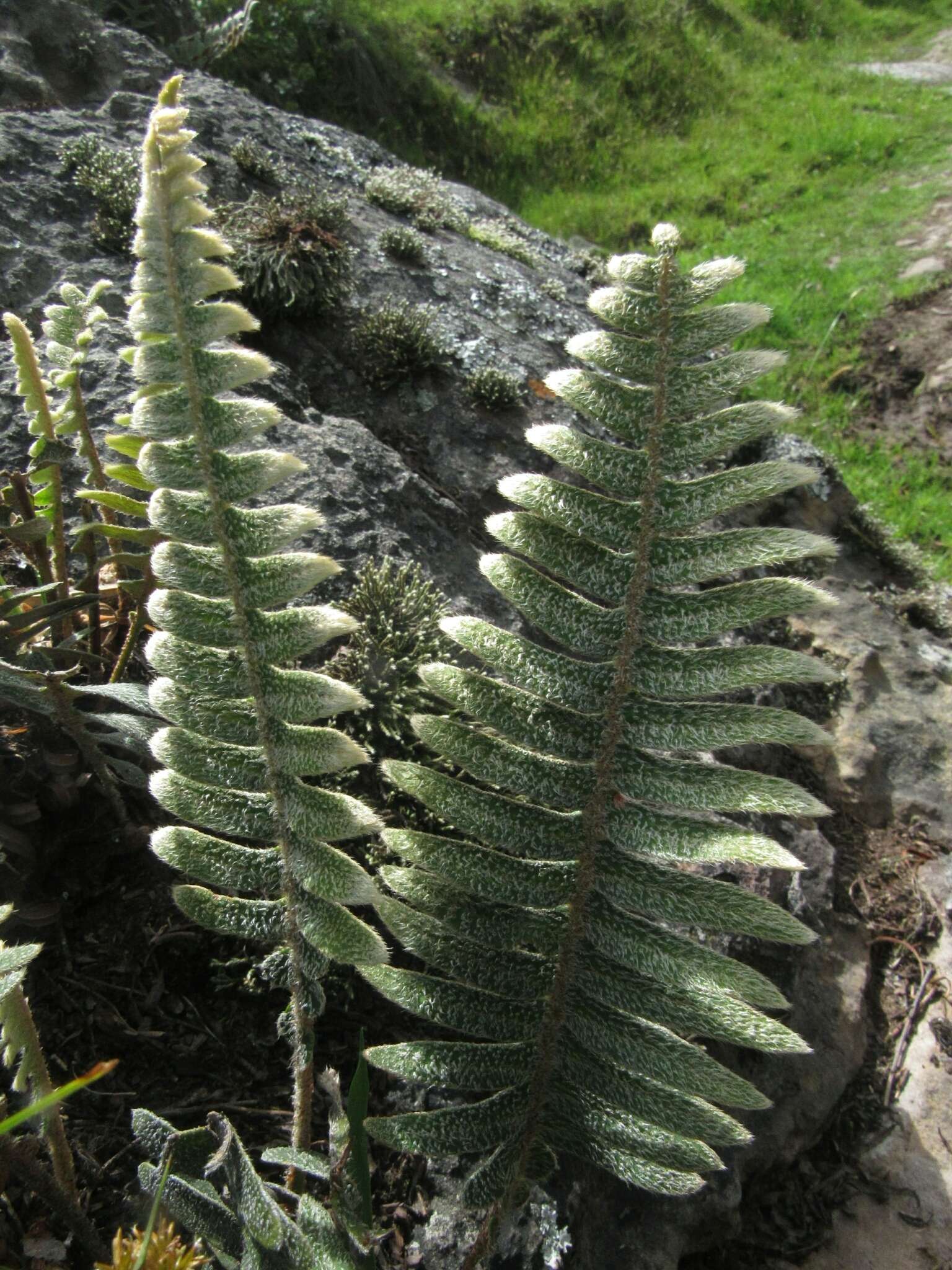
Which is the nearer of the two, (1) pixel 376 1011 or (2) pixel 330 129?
(1) pixel 376 1011

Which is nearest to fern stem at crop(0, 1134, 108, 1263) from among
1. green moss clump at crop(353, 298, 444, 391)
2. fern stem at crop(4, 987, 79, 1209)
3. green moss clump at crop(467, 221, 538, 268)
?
fern stem at crop(4, 987, 79, 1209)

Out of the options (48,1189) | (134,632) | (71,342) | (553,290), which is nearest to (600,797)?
(48,1189)

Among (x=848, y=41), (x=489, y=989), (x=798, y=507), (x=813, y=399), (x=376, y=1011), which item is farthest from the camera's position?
(x=848, y=41)

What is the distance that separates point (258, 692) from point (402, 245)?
13.8 feet

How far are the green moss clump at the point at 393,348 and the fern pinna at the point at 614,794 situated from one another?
2.69 m

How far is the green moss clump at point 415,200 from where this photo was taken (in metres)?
5.55

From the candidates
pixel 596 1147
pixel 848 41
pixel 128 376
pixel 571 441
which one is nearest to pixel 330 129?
pixel 128 376

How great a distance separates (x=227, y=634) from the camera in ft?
4.54

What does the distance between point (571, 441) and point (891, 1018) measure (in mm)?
2894

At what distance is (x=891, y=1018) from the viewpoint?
10.6ft

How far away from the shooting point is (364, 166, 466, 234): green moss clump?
5.55m

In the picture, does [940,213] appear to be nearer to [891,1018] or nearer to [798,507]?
[798,507]

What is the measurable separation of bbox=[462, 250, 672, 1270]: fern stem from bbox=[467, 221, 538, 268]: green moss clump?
15.7 feet

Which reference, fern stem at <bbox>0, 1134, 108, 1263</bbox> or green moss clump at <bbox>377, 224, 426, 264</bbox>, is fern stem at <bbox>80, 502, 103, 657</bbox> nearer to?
fern stem at <bbox>0, 1134, 108, 1263</bbox>
